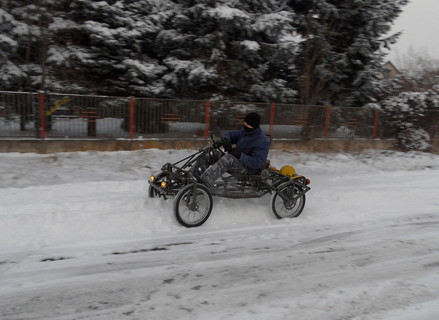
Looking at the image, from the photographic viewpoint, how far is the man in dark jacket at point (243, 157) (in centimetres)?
490

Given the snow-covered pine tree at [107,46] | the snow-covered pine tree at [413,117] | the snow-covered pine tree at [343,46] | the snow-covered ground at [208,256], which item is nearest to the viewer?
the snow-covered ground at [208,256]

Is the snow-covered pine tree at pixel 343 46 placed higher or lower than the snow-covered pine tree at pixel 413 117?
higher

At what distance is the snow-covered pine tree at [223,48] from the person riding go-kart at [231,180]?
22.3ft

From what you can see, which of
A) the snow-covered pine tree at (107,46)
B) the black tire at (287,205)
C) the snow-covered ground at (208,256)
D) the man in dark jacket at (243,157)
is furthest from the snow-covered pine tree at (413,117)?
the man in dark jacket at (243,157)

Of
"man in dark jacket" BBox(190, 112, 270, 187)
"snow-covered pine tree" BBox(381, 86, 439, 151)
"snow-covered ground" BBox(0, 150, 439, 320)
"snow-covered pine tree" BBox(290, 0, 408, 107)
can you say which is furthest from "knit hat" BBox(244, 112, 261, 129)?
"snow-covered pine tree" BBox(381, 86, 439, 151)

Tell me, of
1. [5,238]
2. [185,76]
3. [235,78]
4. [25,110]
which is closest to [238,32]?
[235,78]

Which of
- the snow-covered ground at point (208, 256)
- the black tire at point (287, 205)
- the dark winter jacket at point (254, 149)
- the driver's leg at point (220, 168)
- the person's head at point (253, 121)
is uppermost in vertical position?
the person's head at point (253, 121)

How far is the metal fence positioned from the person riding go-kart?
5.20 meters

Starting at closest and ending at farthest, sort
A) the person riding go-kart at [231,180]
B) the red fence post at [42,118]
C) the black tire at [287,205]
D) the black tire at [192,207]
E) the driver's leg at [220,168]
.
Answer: the black tire at [192,207]
the person riding go-kart at [231,180]
the driver's leg at [220,168]
the black tire at [287,205]
the red fence post at [42,118]

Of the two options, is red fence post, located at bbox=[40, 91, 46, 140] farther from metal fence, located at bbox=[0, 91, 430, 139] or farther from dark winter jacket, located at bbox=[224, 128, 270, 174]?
dark winter jacket, located at bbox=[224, 128, 270, 174]

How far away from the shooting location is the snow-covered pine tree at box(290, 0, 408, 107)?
44.8 feet

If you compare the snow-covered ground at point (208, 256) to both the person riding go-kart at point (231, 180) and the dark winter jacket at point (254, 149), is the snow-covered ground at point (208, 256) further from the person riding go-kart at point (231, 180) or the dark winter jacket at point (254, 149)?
the dark winter jacket at point (254, 149)

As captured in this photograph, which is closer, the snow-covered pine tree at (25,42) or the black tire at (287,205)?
the black tire at (287,205)

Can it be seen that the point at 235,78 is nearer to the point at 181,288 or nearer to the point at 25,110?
the point at 25,110
